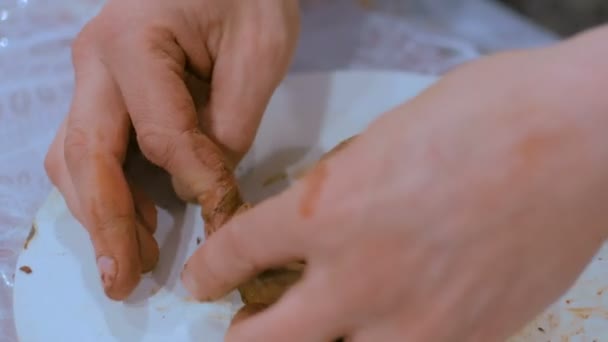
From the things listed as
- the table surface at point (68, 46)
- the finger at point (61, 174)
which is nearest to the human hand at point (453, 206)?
the finger at point (61, 174)

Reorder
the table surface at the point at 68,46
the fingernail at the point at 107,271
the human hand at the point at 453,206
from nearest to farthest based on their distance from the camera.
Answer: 1. the human hand at the point at 453,206
2. the fingernail at the point at 107,271
3. the table surface at the point at 68,46

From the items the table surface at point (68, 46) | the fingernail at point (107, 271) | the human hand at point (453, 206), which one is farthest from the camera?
the table surface at point (68, 46)

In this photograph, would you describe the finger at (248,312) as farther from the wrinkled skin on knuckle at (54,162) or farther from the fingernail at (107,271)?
the wrinkled skin on knuckle at (54,162)

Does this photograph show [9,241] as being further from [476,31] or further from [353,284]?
[476,31]

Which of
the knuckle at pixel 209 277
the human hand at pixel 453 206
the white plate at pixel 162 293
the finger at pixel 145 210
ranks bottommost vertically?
the white plate at pixel 162 293

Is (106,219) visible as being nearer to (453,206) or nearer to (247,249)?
(247,249)

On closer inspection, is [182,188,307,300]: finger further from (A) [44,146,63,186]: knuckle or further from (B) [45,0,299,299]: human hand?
(A) [44,146,63,186]: knuckle
